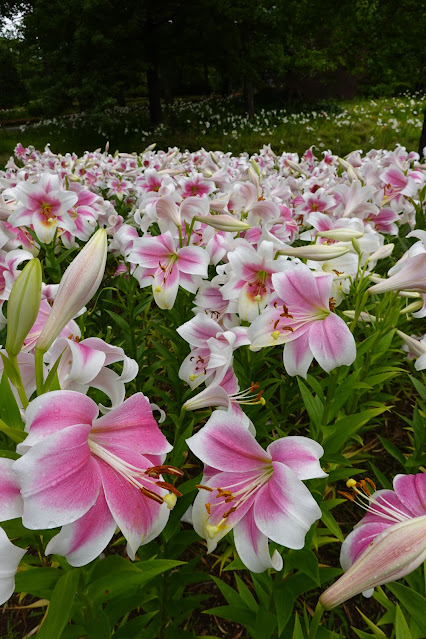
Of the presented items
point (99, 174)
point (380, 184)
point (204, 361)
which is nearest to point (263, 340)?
point (204, 361)

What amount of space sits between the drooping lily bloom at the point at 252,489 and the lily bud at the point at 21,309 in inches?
12.5

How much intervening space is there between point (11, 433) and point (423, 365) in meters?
1.05

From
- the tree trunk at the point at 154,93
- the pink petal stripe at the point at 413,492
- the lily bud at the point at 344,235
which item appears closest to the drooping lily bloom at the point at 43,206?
the lily bud at the point at 344,235

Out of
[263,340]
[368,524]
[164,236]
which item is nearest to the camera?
[368,524]

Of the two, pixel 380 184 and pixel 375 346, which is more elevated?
pixel 380 184

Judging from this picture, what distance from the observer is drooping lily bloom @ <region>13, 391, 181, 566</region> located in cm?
56

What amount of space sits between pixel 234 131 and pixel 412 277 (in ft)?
38.2

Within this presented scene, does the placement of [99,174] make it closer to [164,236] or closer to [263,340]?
[164,236]

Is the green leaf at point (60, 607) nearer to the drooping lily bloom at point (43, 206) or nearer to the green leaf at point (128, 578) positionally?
the green leaf at point (128, 578)

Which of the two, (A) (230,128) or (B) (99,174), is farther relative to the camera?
(A) (230,128)

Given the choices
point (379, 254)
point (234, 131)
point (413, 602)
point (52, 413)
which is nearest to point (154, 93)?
point (234, 131)

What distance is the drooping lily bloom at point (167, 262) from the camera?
1.58m

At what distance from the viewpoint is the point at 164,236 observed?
1632 millimetres

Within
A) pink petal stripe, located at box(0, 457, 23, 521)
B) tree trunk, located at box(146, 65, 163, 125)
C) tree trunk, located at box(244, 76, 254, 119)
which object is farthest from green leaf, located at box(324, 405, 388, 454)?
tree trunk, located at box(244, 76, 254, 119)
